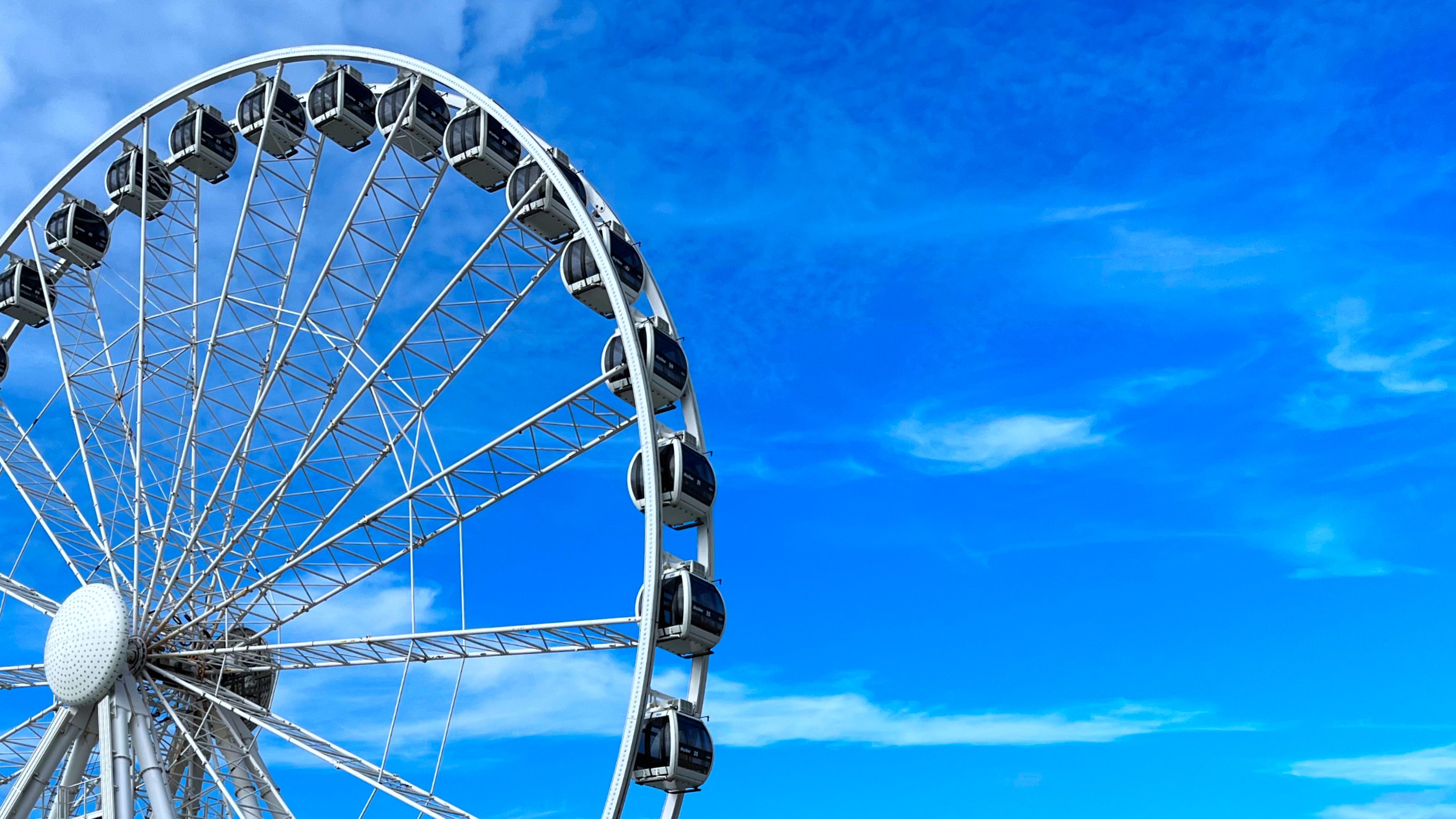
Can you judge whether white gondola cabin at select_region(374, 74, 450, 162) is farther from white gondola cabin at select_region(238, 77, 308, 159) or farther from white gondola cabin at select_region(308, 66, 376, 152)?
white gondola cabin at select_region(238, 77, 308, 159)

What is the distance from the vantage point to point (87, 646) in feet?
89.4

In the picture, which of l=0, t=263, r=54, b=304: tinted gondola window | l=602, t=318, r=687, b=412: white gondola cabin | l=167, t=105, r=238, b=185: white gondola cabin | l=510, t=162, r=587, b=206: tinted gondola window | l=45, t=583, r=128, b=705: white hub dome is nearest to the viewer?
l=602, t=318, r=687, b=412: white gondola cabin

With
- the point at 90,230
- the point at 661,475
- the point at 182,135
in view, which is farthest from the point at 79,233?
the point at 661,475

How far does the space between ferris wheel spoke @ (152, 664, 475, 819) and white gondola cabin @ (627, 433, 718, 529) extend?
6.16 m

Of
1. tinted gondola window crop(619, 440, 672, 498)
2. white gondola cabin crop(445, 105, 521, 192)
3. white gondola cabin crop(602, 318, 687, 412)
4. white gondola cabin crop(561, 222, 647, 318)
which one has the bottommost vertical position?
tinted gondola window crop(619, 440, 672, 498)

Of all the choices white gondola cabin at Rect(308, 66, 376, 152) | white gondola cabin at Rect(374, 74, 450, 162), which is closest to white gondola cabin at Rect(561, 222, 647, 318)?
white gondola cabin at Rect(374, 74, 450, 162)

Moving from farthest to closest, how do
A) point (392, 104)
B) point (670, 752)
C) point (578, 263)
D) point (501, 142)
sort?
point (392, 104)
point (501, 142)
point (578, 263)
point (670, 752)

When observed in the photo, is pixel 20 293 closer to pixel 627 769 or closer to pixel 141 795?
pixel 141 795

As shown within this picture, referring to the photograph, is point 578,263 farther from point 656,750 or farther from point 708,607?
point 656,750

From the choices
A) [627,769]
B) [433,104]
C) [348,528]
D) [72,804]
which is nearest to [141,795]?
[72,804]

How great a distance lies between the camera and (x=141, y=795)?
2636cm

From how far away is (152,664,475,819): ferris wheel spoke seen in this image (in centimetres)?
2342

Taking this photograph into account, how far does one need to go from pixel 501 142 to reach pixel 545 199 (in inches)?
88.2

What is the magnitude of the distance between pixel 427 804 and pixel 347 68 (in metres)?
15.7
